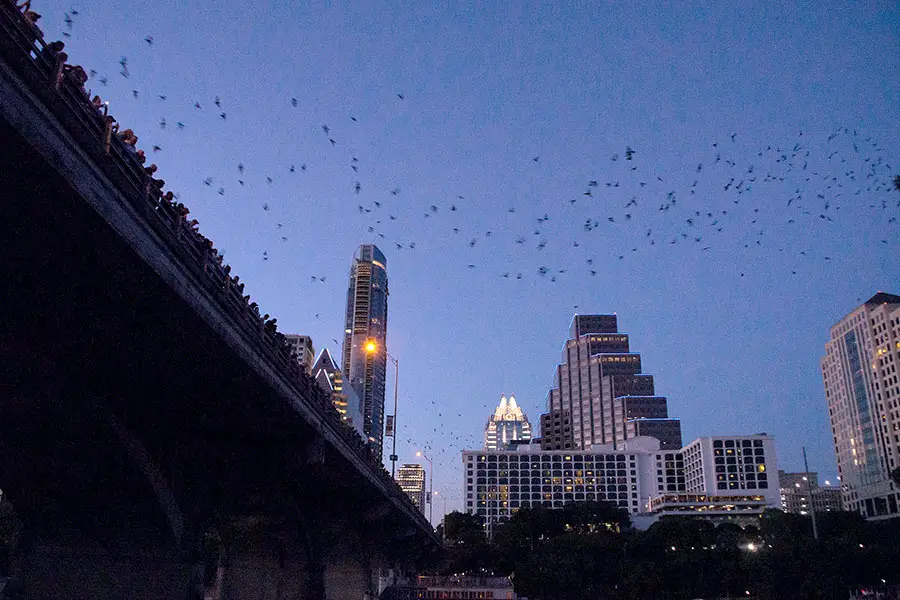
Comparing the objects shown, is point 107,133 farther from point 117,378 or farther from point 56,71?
point 117,378

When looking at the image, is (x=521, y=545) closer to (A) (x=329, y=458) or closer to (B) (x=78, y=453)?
(A) (x=329, y=458)

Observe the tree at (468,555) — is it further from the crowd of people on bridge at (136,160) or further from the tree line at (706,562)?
the crowd of people on bridge at (136,160)

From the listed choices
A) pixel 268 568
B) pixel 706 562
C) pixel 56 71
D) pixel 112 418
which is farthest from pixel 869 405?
pixel 56 71

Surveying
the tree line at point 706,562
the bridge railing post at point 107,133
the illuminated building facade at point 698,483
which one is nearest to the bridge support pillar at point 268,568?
the bridge railing post at point 107,133

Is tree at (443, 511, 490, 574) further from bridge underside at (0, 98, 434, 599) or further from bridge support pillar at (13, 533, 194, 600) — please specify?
bridge support pillar at (13, 533, 194, 600)

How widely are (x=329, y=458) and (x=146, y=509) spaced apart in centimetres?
898

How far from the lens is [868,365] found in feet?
487

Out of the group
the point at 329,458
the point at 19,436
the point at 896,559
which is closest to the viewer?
the point at 19,436

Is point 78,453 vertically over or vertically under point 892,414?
under

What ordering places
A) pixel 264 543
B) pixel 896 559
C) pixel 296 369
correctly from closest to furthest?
1. pixel 296 369
2. pixel 264 543
3. pixel 896 559

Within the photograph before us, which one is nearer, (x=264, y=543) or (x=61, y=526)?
(x=61, y=526)

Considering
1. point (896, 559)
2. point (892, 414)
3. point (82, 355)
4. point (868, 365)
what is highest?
point (868, 365)

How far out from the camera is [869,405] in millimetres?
147625

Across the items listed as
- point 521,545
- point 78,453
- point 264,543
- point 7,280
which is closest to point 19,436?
point 78,453
